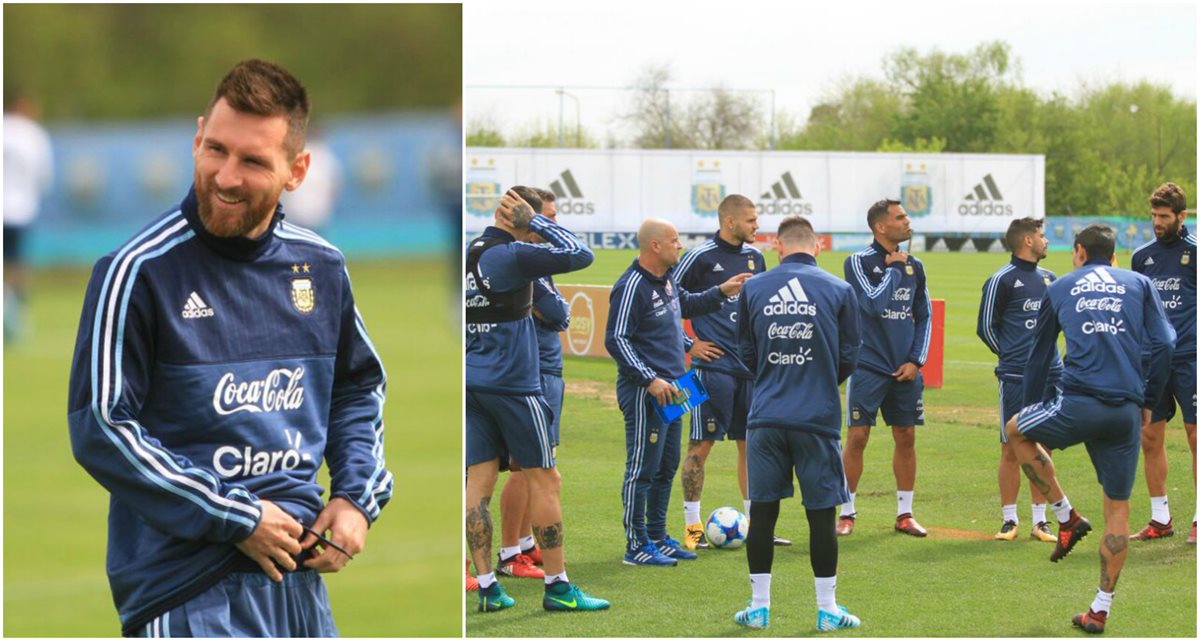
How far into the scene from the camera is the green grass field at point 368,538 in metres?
7.14

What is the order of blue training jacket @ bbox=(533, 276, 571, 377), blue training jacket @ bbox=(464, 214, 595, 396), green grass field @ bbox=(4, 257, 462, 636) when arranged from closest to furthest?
blue training jacket @ bbox=(464, 214, 595, 396) → blue training jacket @ bbox=(533, 276, 571, 377) → green grass field @ bbox=(4, 257, 462, 636)

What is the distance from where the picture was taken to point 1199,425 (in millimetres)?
6719

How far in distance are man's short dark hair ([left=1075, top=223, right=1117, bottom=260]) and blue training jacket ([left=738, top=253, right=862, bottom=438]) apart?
3.02ft

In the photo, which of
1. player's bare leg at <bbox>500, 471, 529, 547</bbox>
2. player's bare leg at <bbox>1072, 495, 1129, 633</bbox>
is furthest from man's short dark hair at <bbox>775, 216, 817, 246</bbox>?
player's bare leg at <bbox>500, 471, 529, 547</bbox>

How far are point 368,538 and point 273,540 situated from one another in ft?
22.7

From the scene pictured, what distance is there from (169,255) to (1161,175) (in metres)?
27.2

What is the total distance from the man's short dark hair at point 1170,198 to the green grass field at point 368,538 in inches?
143

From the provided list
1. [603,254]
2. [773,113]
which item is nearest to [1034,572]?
[603,254]

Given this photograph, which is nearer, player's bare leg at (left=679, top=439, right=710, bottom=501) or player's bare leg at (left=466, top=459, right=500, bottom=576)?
player's bare leg at (left=466, top=459, right=500, bottom=576)

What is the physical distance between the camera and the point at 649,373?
21.2ft

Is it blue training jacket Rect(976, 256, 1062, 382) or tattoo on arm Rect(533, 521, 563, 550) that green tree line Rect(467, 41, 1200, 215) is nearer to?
blue training jacket Rect(976, 256, 1062, 382)

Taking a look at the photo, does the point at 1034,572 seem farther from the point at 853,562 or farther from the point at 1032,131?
the point at 1032,131

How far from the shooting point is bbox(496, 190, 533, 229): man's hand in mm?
5727

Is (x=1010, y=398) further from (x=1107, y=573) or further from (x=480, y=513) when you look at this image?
(x=480, y=513)
